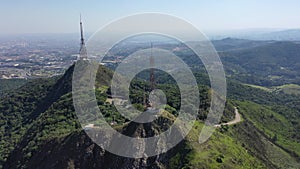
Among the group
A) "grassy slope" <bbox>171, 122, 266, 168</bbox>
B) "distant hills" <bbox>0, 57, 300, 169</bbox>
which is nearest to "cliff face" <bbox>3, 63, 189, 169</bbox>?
"distant hills" <bbox>0, 57, 300, 169</bbox>

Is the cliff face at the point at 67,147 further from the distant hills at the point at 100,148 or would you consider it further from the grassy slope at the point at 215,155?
the grassy slope at the point at 215,155

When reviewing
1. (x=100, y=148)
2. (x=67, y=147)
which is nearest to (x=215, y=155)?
(x=100, y=148)

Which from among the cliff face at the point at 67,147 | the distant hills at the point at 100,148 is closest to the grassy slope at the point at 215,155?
the distant hills at the point at 100,148

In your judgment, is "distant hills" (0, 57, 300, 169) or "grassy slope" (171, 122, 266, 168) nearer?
"grassy slope" (171, 122, 266, 168)

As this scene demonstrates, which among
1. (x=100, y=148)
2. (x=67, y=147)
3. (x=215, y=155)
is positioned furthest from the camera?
(x=67, y=147)

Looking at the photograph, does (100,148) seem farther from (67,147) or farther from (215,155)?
(215,155)

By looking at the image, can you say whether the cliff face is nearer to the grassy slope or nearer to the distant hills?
the distant hills

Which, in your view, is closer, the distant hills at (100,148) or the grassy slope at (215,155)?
the grassy slope at (215,155)

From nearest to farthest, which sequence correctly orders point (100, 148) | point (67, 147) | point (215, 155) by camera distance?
1. point (215, 155)
2. point (100, 148)
3. point (67, 147)

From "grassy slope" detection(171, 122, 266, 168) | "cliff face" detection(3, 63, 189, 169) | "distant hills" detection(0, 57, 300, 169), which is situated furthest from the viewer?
"distant hills" detection(0, 57, 300, 169)

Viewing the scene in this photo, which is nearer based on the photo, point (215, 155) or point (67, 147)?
point (215, 155)

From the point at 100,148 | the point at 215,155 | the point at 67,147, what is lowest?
the point at 67,147
